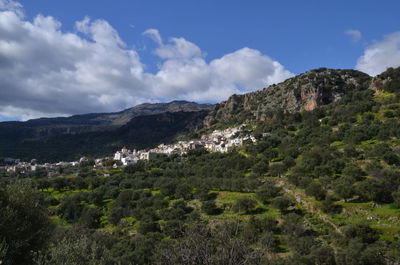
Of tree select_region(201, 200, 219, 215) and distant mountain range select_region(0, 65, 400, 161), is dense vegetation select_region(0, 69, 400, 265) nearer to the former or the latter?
tree select_region(201, 200, 219, 215)

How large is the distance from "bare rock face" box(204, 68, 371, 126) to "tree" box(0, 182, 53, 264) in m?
76.9

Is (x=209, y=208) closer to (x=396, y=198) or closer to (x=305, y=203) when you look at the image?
(x=305, y=203)

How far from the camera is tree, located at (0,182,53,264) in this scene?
1082 cm

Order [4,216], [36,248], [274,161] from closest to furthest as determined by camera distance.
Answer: [4,216] < [36,248] < [274,161]

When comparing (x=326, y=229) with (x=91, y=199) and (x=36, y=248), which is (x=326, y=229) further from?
(x=91, y=199)

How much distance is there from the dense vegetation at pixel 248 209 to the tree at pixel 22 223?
0.05 meters

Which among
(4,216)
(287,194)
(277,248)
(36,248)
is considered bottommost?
(277,248)

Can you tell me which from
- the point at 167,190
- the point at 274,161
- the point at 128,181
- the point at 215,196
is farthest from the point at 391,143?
the point at 128,181

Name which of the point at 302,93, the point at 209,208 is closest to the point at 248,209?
the point at 209,208

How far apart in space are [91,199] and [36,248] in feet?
103

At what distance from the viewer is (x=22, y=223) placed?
1180cm

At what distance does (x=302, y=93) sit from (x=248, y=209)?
6304 centimetres

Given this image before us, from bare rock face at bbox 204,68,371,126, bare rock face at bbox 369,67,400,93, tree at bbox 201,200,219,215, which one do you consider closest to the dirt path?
tree at bbox 201,200,219,215

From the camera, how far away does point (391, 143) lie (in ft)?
129
